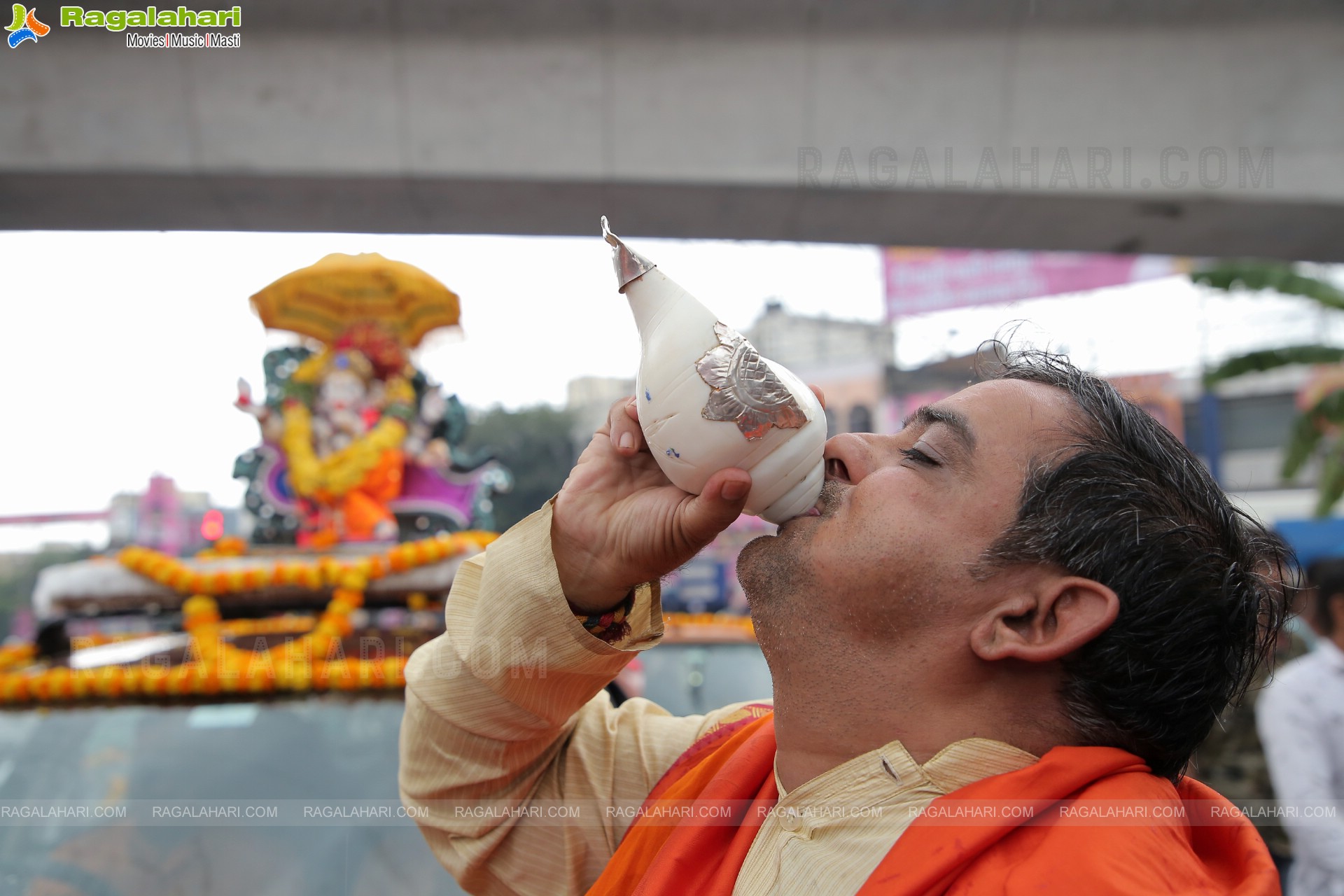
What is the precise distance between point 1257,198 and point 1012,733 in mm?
4141

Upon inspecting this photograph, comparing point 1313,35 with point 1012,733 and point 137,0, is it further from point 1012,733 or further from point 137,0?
point 137,0

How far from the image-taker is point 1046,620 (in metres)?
1.30

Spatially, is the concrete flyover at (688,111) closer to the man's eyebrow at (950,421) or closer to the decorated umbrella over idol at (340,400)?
the decorated umbrella over idol at (340,400)

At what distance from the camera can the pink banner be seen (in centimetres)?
1942

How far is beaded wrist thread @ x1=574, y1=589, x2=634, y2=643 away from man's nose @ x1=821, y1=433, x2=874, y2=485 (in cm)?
40

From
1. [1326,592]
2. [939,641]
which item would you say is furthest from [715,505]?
[1326,592]

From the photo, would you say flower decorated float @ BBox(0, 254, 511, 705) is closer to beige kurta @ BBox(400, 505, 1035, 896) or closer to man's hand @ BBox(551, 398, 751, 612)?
beige kurta @ BBox(400, 505, 1035, 896)

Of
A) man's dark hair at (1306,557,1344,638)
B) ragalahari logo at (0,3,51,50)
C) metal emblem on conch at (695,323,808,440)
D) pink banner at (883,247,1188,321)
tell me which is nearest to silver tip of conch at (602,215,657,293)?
metal emblem on conch at (695,323,808,440)

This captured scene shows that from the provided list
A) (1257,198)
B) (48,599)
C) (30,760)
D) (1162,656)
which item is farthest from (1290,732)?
(48,599)

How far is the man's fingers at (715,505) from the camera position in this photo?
51.1 inches

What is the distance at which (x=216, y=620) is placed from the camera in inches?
153

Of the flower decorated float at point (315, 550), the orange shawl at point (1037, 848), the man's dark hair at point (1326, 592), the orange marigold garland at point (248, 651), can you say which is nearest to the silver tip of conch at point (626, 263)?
the orange shawl at point (1037, 848)

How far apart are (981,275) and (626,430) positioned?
2039 centimetres

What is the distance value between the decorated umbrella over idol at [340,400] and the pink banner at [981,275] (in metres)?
15.1
